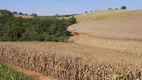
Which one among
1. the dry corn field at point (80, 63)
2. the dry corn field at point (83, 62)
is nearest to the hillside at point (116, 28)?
the dry corn field at point (83, 62)

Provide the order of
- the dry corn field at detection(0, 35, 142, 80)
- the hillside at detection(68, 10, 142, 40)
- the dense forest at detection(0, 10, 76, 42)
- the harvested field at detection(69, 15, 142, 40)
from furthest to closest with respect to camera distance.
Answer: the dense forest at detection(0, 10, 76, 42) → the hillside at detection(68, 10, 142, 40) → the harvested field at detection(69, 15, 142, 40) → the dry corn field at detection(0, 35, 142, 80)

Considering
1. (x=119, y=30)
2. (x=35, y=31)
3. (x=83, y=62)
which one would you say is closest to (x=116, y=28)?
(x=119, y=30)

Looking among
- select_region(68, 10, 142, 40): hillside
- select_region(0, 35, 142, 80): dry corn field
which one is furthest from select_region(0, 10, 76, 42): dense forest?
select_region(0, 35, 142, 80): dry corn field

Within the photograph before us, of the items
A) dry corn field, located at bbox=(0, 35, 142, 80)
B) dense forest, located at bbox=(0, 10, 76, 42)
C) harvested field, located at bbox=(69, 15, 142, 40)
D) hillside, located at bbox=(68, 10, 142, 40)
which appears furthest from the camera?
dense forest, located at bbox=(0, 10, 76, 42)

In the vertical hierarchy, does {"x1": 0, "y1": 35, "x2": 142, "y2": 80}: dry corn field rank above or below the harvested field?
above

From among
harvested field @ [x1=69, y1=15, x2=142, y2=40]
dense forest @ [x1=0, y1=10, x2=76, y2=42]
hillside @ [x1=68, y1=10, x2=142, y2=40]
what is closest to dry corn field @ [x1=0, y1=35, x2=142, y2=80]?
harvested field @ [x1=69, y1=15, x2=142, y2=40]

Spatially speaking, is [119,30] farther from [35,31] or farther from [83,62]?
[83,62]

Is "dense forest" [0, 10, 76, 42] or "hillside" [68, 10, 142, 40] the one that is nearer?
"hillside" [68, 10, 142, 40]

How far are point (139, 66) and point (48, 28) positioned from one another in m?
21.2

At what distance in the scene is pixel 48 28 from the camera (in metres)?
29.9

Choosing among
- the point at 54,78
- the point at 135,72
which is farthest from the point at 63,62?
the point at 135,72

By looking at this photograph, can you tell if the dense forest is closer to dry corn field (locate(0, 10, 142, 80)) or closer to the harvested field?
the harvested field

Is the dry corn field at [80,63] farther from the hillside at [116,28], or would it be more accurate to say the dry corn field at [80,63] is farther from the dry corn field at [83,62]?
the hillside at [116,28]

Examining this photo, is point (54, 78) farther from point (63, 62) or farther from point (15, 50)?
point (15, 50)
